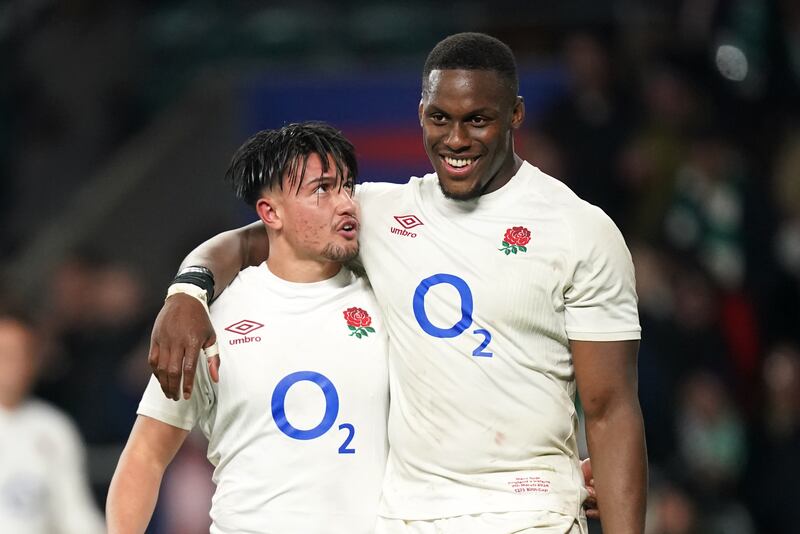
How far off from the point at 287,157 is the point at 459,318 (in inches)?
32.7

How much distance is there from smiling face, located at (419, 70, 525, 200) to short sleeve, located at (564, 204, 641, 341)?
32 centimetres

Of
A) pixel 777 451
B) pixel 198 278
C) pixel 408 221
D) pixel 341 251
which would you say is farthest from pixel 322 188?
pixel 777 451

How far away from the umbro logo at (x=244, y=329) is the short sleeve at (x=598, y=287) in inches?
40.0

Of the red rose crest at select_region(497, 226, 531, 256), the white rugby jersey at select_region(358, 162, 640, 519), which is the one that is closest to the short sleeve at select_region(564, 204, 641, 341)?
the white rugby jersey at select_region(358, 162, 640, 519)

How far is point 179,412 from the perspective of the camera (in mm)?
4531

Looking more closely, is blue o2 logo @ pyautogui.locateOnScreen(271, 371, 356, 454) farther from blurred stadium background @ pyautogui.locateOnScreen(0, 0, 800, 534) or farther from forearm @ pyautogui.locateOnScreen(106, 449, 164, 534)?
blurred stadium background @ pyautogui.locateOnScreen(0, 0, 800, 534)

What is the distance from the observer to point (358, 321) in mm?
4539

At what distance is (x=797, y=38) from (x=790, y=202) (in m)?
0.99

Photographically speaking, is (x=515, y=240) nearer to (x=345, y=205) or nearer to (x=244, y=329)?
(x=345, y=205)

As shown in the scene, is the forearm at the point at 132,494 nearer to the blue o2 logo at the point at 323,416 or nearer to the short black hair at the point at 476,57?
the blue o2 logo at the point at 323,416

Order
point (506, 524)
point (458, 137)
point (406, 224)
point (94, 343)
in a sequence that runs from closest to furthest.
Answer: point (506, 524), point (458, 137), point (406, 224), point (94, 343)

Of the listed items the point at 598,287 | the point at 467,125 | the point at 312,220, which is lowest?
the point at 598,287

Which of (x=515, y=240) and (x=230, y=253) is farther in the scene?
(x=230, y=253)

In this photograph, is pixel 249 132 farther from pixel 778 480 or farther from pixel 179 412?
pixel 179 412
